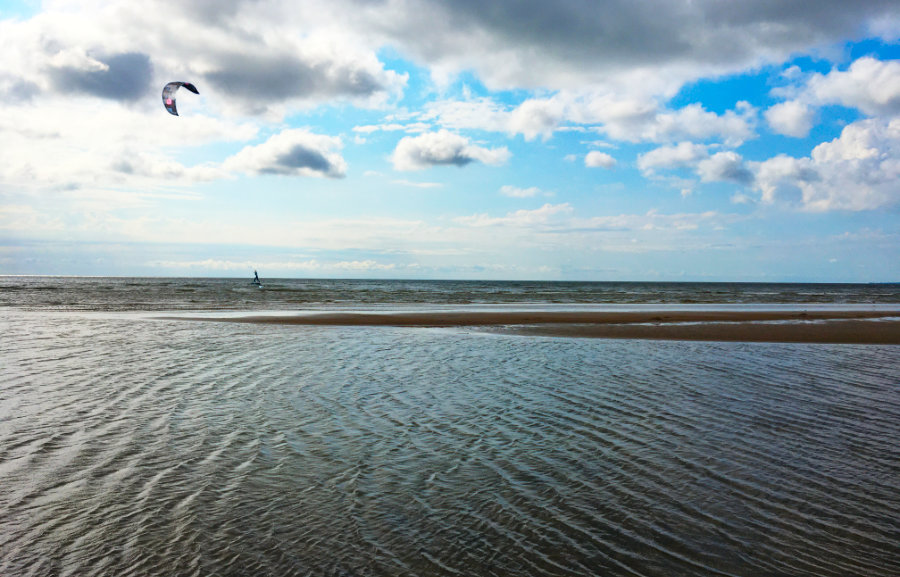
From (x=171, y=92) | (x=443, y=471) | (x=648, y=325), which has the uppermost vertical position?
(x=171, y=92)

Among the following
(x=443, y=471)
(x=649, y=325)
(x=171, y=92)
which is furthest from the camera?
(x=649, y=325)

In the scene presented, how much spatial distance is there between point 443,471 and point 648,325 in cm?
2415

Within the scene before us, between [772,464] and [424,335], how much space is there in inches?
653

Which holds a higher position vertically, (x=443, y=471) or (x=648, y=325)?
(x=443, y=471)

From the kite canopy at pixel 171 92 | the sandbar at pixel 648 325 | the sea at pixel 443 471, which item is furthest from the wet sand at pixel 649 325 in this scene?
the kite canopy at pixel 171 92

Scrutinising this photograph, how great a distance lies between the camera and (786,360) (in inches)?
654

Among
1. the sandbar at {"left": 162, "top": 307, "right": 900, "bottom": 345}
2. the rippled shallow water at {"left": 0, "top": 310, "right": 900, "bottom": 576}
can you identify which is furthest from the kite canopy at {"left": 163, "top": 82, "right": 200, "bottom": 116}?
the rippled shallow water at {"left": 0, "top": 310, "right": 900, "bottom": 576}

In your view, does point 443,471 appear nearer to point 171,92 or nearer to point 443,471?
point 443,471

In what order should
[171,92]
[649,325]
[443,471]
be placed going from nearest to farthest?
[443,471]
[171,92]
[649,325]

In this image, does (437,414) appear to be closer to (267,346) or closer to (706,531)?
(706,531)

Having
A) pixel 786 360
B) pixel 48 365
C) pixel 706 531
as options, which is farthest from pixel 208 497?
pixel 786 360

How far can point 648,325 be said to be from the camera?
2848 cm

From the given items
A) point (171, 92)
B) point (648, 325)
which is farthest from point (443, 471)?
point (648, 325)

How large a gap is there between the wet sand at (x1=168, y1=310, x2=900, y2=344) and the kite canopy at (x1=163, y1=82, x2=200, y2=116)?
11.1m
